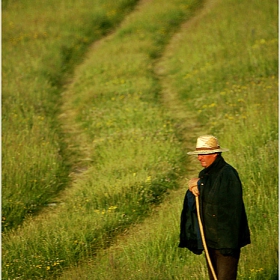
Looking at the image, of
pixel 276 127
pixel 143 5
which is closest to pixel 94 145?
pixel 276 127

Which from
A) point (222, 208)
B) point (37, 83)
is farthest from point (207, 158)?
point (37, 83)

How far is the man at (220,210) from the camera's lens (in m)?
5.77

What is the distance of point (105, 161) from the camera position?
420 inches

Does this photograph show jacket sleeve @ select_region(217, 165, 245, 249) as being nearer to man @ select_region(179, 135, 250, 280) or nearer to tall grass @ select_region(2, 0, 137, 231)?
man @ select_region(179, 135, 250, 280)

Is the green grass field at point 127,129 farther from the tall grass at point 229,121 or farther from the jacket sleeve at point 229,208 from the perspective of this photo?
the jacket sleeve at point 229,208

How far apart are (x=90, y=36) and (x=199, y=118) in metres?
8.28

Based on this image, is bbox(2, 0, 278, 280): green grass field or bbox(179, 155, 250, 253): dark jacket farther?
bbox(2, 0, 278, 280): green grass field

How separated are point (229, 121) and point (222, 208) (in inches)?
243

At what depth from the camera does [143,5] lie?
77.8ft

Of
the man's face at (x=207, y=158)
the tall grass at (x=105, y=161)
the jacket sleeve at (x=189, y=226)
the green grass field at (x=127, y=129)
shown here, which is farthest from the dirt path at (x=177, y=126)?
the man's face at (x=207, y=158)

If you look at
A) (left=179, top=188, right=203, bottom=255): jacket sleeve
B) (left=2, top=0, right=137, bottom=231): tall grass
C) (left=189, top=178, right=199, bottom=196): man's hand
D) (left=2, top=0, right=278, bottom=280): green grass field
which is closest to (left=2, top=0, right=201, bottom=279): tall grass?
(left=2, top=0, right=278, bottom=280): green grass field

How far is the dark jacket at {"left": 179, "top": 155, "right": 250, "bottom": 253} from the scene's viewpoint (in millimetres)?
5754

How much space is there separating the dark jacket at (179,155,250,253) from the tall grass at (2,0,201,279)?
238cm

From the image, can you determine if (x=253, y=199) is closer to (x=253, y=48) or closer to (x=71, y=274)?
(x=71, y=274)
